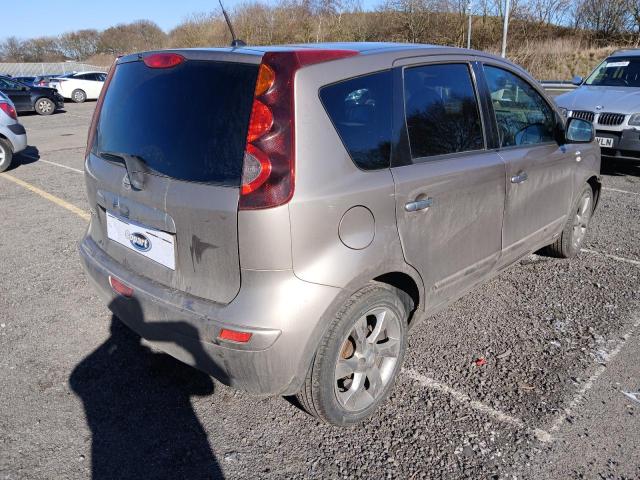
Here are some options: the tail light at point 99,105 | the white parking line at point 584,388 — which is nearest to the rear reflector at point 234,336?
the tail light at point 99,105

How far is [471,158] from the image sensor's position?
119 inches

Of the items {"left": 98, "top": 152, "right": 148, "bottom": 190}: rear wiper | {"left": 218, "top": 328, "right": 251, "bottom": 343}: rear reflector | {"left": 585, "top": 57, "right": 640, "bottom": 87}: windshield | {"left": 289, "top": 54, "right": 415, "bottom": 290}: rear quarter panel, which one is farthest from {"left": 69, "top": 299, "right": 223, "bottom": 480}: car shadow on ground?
{"left": 585, "top": 57, "right": 640, "bottom": 87}: windshield

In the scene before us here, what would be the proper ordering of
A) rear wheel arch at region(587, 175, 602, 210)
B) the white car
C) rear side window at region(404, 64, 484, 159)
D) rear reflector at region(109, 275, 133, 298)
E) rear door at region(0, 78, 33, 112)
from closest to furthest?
1. rear reflector at region(109, 275, 133, 298)
2. rear side window at region(404, 64, 484, 159)
3. rear wheel arch at region(587, 175, 602, 210)
4. rear door at region(0, 78, 33, 112)
5. the white car

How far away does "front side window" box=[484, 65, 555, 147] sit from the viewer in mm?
3340

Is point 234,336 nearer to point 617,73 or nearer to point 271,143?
point 271,143

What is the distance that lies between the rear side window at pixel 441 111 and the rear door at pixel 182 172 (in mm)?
928

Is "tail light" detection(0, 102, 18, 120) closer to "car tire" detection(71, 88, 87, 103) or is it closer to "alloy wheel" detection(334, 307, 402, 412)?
"alloy wheel" detection(334, 307, 402, 412)

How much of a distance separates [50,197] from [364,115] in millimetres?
6151

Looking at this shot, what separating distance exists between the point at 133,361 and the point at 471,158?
7.83 ft

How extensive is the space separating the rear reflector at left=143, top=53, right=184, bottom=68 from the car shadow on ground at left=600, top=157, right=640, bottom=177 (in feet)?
25.2

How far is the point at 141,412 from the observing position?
273cm

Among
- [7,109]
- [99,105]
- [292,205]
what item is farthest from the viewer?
[7,109]

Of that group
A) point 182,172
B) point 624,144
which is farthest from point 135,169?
point 624,144

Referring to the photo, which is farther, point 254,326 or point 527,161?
point 527,161
